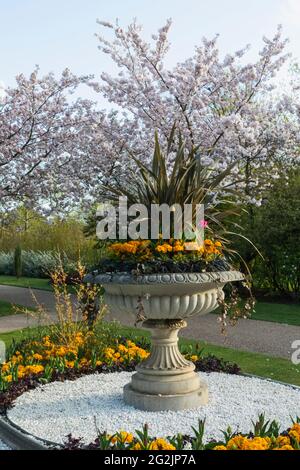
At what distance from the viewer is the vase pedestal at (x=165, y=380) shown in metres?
5.27

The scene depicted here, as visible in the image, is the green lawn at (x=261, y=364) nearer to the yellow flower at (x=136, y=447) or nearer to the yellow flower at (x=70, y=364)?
the yellow flower at (x=70, y=364)

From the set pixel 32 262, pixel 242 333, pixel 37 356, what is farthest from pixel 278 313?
pixel 32 262

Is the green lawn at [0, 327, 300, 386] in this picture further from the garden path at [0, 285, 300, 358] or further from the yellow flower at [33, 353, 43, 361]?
the yellow flower at [33, 353, 43, 361]

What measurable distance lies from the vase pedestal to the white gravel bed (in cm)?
9

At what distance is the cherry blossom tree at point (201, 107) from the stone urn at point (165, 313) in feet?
27.3

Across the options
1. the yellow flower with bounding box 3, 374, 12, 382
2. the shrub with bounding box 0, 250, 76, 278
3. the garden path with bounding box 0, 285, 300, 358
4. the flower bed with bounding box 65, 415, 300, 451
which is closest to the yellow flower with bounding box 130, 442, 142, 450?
the flower bed with bounding box 65, 415, 300, 451

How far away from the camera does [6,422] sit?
495cm

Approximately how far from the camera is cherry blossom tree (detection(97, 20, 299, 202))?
13.9 meters

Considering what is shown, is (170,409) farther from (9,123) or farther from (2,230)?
(2,230)

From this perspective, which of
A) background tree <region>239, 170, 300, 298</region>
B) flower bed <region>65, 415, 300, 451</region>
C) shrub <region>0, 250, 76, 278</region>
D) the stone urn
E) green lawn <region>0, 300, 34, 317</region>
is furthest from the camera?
shrub <region>0, 250, 76, 278</region>

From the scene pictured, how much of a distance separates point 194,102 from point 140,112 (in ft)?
5.63

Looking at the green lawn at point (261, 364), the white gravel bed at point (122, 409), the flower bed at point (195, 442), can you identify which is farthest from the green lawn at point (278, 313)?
the flower bed at point (195, 442)

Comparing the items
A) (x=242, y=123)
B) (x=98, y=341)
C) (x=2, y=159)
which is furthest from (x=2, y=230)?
(x=98, y=341)

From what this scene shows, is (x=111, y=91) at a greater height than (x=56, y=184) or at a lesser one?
greater
